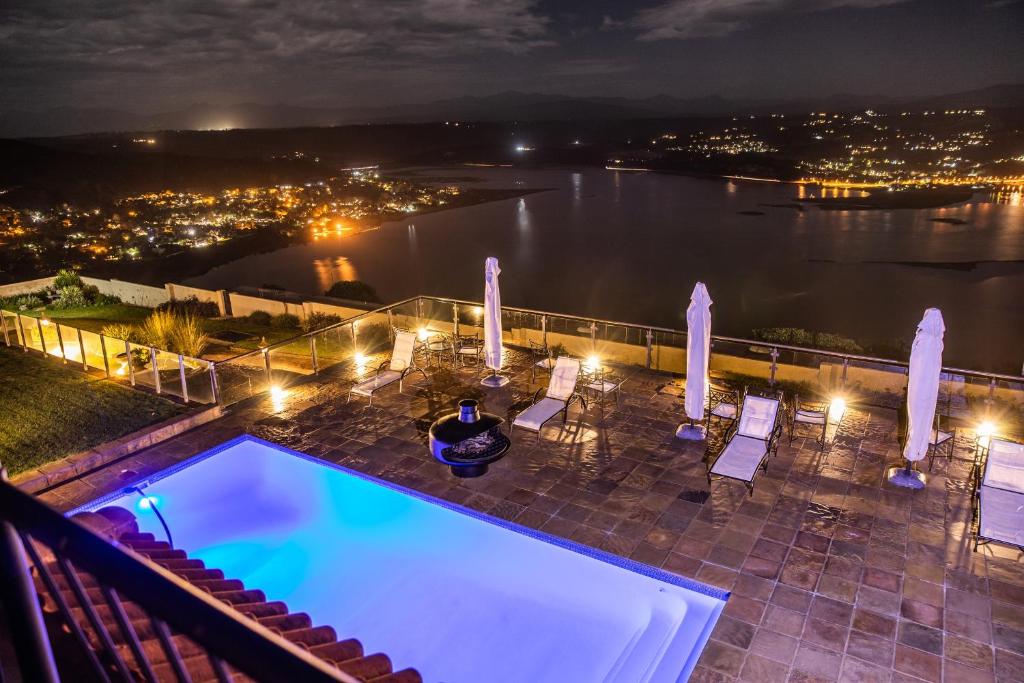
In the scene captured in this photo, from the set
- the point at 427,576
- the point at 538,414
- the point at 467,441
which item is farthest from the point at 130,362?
the point at 427,576

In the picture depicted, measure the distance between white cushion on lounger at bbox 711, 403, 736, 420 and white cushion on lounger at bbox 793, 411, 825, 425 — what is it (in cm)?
76

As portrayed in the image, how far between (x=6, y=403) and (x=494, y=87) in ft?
168

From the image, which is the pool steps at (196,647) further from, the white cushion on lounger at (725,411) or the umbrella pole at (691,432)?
the white cushion on lounger at (725,411)

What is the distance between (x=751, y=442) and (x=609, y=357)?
213 inches

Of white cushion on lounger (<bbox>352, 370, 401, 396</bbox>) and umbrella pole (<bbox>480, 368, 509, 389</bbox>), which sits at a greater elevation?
white cushion on lounger (<bbox>352, 370, 401, 396</bbox>)

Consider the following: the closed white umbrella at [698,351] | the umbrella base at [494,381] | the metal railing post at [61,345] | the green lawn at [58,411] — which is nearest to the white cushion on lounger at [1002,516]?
the closed white umbrella at [698,351]

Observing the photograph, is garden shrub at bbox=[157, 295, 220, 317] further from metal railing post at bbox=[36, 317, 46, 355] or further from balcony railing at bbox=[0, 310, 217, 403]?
metal railing post at bbox=[36, 317, 46, 355]

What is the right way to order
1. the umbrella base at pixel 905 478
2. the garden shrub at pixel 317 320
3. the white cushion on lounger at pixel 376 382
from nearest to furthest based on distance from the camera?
1. the umbrella base at pixel 905 478
2. the white cushion on lounger at pixel 376 382
3. the garden shrub at pixel 317 320

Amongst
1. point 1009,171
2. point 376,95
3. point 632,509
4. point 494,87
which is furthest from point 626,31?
point 632,509

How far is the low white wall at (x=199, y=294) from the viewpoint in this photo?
29.3 m

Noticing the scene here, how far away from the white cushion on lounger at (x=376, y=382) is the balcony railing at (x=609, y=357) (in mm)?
1162

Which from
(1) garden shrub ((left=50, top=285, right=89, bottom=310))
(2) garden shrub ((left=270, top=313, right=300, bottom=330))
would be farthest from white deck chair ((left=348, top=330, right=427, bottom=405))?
(1) garden shrub ((left=50, top=285, right=89, bottom=310))

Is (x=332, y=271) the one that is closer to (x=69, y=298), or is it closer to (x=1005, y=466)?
(x=69, y=298)

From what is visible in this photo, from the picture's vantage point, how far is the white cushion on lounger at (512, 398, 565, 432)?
7.70 meters
